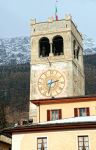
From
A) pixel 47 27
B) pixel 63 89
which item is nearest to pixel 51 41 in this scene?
pixel 47 27

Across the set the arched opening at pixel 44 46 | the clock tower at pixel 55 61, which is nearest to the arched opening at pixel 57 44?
the clock tower at pixel 55 61

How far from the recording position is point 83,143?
41.2 meters

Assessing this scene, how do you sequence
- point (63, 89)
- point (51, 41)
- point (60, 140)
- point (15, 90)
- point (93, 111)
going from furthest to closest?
point (15, 90) → point (51, 41) → point (63, 89) → point (93, 111) → point (60, 140)

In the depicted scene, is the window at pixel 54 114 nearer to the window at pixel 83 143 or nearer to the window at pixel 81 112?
the window at pixel 81 112

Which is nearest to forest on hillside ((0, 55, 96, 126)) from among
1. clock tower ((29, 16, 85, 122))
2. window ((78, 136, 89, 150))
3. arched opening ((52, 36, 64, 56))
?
arched opening ((52, 36, 64, 56))

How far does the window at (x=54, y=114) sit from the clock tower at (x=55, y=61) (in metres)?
32.4

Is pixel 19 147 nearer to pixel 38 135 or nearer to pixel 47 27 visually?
pixel 38 135

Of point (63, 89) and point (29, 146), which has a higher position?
point (63, 89)

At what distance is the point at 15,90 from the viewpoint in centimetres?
18150

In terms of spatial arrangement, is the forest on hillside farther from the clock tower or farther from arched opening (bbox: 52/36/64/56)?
the clock tower

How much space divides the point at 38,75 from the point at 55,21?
9276mm

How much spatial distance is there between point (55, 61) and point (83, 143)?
43.3m

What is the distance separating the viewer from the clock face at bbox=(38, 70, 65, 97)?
81.0 meters

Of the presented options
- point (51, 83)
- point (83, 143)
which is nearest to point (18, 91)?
point (51, 83)
